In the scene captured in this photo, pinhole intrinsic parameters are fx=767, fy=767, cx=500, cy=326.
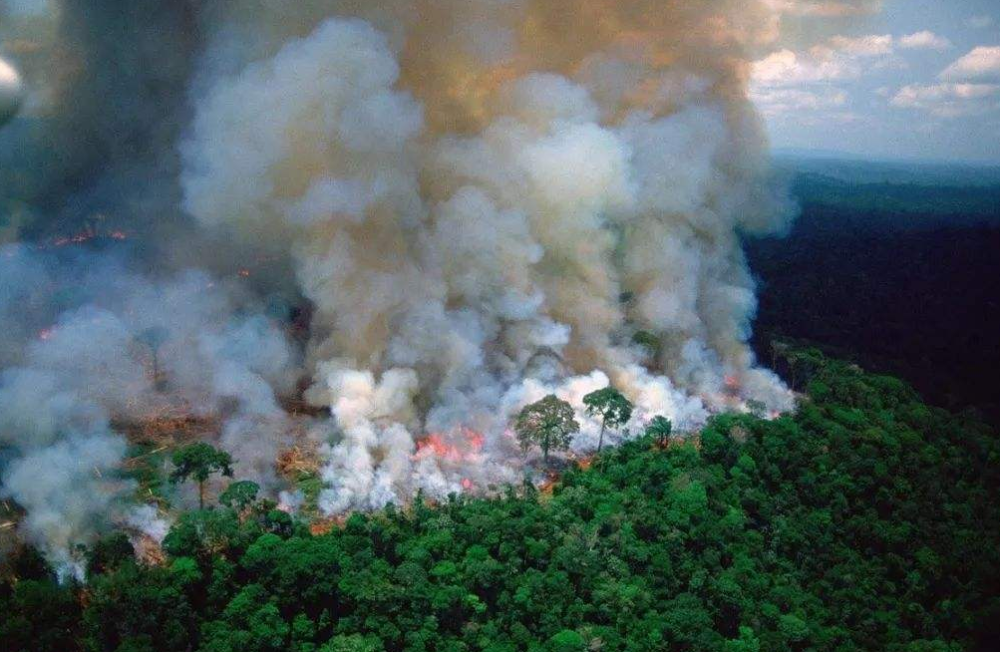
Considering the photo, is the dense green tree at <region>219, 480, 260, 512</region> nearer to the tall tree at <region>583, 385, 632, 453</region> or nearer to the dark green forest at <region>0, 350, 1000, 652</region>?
the dark green forest at <region>0, 350, 1000, 652</region>

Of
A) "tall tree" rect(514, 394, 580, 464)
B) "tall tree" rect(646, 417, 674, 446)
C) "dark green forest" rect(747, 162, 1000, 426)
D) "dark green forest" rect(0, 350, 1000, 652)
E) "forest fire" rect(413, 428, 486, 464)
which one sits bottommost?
"dark green forest" rect(0, 350, 1000, 652)

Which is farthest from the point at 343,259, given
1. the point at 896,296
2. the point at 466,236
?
the point at 896,296

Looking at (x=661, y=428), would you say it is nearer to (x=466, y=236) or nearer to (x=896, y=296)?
(x=466, y=236)

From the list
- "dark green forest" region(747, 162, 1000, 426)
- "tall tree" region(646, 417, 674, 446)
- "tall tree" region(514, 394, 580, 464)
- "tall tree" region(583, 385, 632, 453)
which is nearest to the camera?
"tall tree" region(514, 394, 580, 464)

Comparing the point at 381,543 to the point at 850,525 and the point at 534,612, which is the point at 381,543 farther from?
the point at 850,525

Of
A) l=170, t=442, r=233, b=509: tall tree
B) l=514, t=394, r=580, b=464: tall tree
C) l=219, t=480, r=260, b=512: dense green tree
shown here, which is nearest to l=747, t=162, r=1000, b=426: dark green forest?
l=514, t=394, r=580, b=464: tall tree

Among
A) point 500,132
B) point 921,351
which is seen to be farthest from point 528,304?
point 921,351
